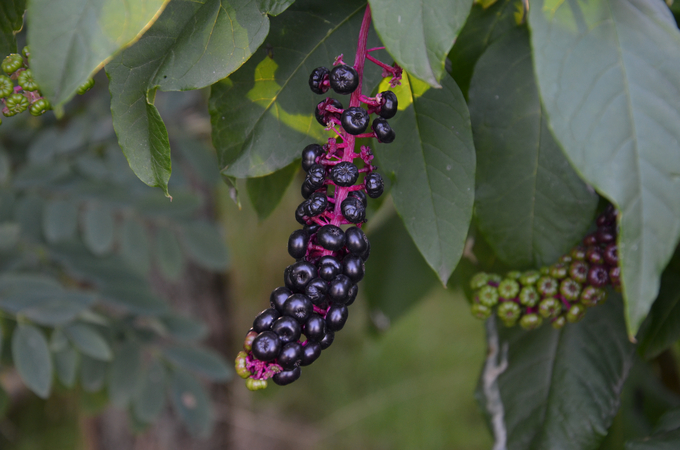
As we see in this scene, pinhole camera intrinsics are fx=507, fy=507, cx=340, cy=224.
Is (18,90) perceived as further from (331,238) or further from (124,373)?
(124,373)

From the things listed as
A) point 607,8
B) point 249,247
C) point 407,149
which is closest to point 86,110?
point 407,149

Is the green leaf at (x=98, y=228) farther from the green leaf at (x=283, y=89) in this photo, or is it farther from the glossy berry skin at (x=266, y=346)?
the glossy berry skin at (x=266, y=346)

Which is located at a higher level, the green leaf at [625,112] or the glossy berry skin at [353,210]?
the green leaf at [625,112]

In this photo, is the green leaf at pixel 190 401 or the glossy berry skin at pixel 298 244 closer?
the glossy berry skin at pixel 298 244

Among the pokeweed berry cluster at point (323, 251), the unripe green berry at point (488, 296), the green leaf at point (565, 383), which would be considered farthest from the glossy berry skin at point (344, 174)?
the green leaf at point (565, 383)

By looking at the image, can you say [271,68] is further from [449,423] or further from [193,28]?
[449,423]

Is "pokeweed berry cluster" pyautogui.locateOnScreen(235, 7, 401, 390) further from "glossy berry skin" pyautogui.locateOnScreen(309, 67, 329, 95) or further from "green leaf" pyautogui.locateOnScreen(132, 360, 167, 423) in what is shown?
"green leaf" pyautogui.locateOnScreen(132, 360, 167, 423)

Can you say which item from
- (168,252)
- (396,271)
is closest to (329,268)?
(396,271)
